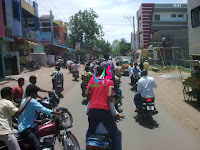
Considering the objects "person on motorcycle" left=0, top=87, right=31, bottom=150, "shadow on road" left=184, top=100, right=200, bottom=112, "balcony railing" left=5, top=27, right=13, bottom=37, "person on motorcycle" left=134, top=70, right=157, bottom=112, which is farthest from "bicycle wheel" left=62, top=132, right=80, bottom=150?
"balcony railing" left=5, top=27, right=13, bottom=37

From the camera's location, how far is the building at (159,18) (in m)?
42.8

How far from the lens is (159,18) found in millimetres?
45156

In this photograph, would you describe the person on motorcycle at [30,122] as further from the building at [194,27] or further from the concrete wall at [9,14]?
the concrete wall at [9,14]

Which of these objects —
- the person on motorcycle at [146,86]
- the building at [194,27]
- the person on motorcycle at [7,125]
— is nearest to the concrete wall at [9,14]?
the building at [194,27]

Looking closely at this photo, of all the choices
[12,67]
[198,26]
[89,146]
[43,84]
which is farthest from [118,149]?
[12,67]

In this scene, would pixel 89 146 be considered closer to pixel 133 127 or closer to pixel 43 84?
pixel 133 127

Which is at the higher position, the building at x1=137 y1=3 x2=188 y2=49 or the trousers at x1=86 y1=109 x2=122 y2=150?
the building at x1=137 y1=3 x2=188 y2=49

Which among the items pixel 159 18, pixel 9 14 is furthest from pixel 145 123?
pixel 159 18

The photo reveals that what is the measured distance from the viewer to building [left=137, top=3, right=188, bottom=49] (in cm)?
4275

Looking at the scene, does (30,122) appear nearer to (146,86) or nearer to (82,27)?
(146,86)

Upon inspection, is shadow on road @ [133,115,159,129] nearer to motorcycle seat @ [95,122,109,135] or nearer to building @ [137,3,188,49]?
motorcycle seat @ [95,122,109,135]

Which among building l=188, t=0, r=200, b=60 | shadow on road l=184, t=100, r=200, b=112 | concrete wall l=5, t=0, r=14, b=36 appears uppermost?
concrete wall l=5, t=0, r=14, b=36

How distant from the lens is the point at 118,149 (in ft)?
11.1

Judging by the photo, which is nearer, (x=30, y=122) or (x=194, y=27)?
(x=30, y=122)
